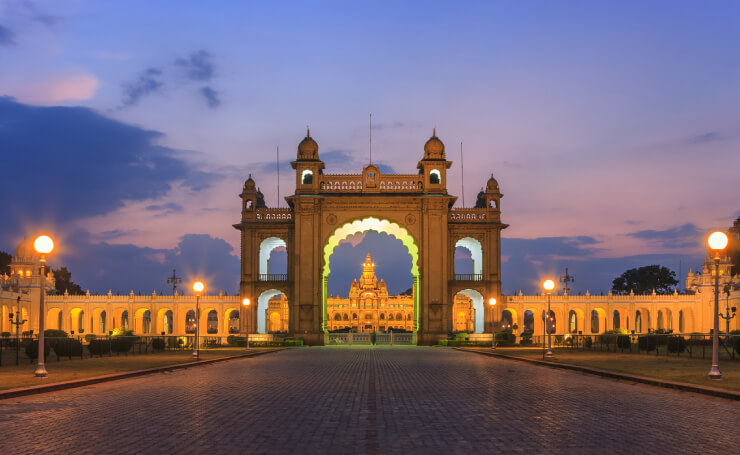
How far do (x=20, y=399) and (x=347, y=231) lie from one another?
155 ft

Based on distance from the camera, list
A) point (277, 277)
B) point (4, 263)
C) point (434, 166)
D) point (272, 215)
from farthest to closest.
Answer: point (4, 263) < point (272, 215) < point (277, 277) < point (434, 166)

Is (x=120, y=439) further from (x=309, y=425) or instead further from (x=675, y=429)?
(x=675, y=429)

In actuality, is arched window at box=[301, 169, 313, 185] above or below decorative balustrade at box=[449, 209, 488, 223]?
above

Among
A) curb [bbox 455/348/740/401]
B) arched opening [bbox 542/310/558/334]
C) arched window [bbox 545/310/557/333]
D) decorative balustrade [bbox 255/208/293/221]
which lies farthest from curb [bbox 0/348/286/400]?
decorative balustrade [bbox 255/208/293/221]

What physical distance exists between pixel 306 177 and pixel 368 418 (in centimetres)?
4872

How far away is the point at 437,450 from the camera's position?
8750 mm

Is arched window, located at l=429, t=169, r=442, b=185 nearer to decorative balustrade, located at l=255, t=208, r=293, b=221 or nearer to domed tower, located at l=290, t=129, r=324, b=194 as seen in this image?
domed tower, located at l=290, t=129, r=324, b=194

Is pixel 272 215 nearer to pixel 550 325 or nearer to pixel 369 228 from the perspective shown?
pixel 369 228

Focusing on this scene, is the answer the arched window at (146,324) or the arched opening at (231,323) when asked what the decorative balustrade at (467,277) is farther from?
the arched window at (146,324)

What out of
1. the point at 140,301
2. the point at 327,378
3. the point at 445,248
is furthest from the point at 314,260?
the point at 327,378

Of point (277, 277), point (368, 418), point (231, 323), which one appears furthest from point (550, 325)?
point (231, 323)

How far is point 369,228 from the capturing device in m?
61.6

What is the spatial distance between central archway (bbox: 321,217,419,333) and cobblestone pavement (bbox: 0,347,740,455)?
3989 cm

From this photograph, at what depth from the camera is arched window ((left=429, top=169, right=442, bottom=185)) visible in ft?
195
